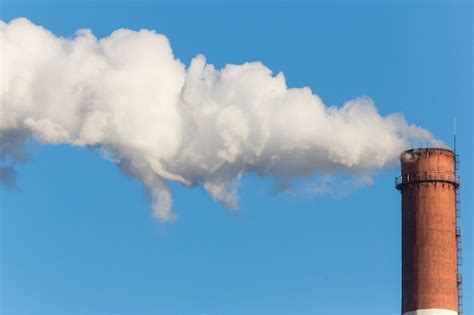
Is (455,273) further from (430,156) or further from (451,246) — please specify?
(430,156)

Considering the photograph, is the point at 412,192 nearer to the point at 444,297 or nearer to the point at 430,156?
the point at 430,156

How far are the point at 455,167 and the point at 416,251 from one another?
6.51 meters

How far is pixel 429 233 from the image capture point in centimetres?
7319

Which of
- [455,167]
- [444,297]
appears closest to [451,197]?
[455,167]

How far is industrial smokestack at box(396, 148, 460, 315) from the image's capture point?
72.2 meters

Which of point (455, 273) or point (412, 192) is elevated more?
point (412, 192)

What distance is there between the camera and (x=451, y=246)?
73438mm

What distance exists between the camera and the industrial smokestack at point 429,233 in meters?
72.2

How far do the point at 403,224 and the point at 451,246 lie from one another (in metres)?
3.57

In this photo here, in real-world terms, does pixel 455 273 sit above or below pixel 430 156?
below

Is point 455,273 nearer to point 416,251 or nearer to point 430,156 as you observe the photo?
point 416,251

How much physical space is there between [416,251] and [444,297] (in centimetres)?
358

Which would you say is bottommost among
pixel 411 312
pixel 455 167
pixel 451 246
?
pixel 411 312

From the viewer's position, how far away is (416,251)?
73.5m
